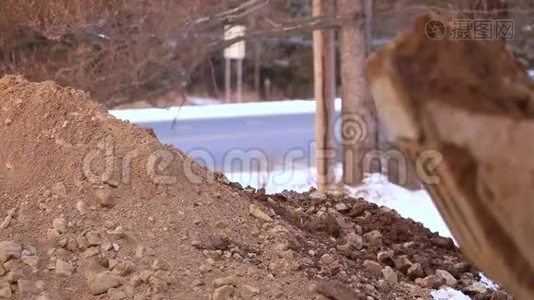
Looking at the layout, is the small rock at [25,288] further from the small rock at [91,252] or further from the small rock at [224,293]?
the small rock at [224,293]

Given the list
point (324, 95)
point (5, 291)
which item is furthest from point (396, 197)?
point (5, 291)

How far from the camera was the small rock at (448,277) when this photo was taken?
10.7 ft

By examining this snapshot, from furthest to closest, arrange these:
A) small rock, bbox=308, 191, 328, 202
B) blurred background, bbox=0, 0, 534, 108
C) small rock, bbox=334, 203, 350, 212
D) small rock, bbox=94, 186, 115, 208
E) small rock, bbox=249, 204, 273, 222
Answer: blurred background, bbox=0, 0, 534, 108 → small rock, bbox=308, 191, 328, 202 → small rock, bbox=334, 203, 350, 212 → small rock, bbox=249, 204, 273, 222 → small rock, bbox=94, 186, 115, 208

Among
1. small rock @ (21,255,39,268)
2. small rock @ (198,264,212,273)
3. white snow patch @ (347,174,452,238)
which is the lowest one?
white snow patch @ (347,174,452,238)

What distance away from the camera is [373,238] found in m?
3.48

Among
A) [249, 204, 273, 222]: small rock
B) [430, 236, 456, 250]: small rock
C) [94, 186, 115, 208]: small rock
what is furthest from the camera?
[430, 236, 456, 250]: small rock

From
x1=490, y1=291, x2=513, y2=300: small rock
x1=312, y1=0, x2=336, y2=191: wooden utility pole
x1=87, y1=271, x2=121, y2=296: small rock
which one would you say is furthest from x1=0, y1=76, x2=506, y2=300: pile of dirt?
x1=312, y1=0, x2=336, y2=191: wooden utility pole

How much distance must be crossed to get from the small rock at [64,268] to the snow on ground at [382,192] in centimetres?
331

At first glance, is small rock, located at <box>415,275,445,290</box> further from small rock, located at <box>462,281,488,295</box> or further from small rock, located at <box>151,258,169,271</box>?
small rock, located at <box>151,258,169,271</box>

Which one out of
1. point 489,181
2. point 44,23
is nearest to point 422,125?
point 489,181

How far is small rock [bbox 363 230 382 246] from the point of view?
3453mm

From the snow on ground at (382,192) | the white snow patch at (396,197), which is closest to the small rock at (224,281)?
the snow on ground at (382,192)

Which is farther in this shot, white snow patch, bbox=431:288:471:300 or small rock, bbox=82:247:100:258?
white snow patch, bbox=431:288:471:300

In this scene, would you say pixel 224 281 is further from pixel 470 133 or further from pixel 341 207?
pixel 341 207
